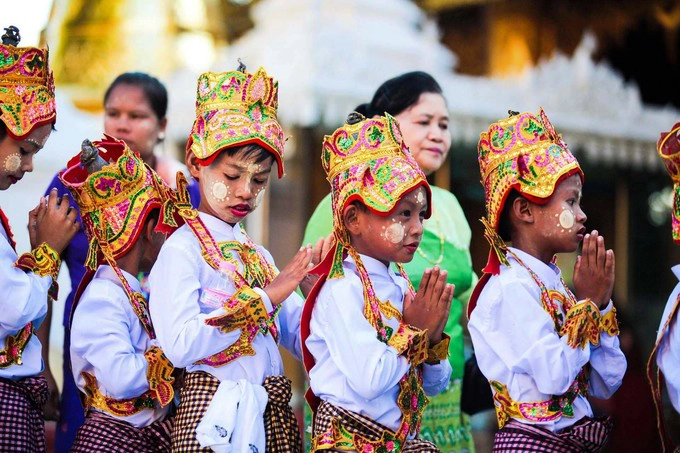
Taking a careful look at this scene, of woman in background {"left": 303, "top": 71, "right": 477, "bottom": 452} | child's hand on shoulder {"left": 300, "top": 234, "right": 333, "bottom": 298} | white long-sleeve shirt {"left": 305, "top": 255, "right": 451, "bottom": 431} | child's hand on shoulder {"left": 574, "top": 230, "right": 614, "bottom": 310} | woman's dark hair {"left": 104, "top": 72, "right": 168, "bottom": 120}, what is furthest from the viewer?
woman's dark hair {"left": 104, "top": 72, "right": 168, "bottom": 120}

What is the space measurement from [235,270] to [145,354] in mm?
437

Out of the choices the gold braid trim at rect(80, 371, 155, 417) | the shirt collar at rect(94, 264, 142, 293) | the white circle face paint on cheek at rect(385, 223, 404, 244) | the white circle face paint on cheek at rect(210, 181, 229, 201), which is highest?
the white circle face paint on cheek at rect(210, 181, 229, 201)

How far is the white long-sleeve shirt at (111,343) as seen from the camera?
12.4 ft

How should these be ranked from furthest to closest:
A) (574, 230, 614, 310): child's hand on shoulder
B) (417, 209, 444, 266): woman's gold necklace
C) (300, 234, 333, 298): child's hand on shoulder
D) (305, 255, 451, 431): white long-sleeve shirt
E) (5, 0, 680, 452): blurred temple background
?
(5, 0, 680, 452): blurred temple background < (417, 209, 444, 266): woman's gold necklace < (300, 234, 333, 298): child's hand on shoulder < (574, 230, 614, 310): child's hand on shoulder < (305, 255, 451, 431): white long-sleeve shirt

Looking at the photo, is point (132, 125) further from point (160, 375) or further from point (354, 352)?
point (354, 352)

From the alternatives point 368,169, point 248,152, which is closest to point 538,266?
point 368,169

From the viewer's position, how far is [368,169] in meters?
3.73

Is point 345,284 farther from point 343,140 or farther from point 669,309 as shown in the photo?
point 669,309

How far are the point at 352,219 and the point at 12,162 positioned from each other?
1.23m

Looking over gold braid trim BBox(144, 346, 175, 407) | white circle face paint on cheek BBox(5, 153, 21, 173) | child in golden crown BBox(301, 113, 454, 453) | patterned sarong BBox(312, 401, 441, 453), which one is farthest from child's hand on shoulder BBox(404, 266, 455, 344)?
white circle face paint on cheek BBox(5, 153, 21, 173)

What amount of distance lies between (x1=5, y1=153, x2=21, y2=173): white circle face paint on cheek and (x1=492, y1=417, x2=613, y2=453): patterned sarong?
1943 mm

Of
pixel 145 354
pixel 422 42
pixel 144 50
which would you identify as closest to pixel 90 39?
pixel 144 50

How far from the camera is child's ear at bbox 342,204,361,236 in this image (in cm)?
377

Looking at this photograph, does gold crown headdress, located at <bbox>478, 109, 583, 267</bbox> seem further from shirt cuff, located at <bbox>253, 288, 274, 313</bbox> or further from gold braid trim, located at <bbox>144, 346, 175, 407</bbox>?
gold braid trim, located at <bbox>144, 346, 175, 407</bbox>
